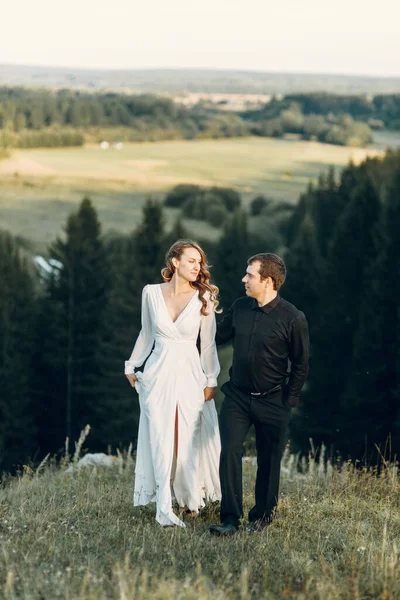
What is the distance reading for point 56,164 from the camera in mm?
105250

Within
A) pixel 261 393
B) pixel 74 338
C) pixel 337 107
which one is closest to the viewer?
pixel 261 393

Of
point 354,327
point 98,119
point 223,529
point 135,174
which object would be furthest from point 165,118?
point 223,529

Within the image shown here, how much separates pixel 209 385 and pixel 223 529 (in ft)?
3.92

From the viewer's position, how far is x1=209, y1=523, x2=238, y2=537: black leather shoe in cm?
673

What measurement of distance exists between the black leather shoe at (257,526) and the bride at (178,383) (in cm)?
57

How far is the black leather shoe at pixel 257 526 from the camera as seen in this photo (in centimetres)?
687

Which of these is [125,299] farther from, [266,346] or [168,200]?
[168,200]

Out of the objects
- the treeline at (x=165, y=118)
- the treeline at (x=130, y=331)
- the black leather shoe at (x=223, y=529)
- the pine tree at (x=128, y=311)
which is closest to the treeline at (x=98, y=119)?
the treeline at (x=165, y=118)

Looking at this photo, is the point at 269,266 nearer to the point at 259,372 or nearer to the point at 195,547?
the point at 259,372

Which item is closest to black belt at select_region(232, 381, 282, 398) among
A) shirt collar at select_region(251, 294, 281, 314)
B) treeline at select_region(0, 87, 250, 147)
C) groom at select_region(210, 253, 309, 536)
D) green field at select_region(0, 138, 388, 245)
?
groom at select_region(210, 253, 309, 536)

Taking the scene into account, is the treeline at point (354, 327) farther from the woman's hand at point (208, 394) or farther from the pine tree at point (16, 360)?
the woman's hand at point (208, 394)

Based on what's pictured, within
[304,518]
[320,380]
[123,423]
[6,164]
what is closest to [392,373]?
[320,380]

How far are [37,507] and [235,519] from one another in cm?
167

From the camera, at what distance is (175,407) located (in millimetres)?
7273
